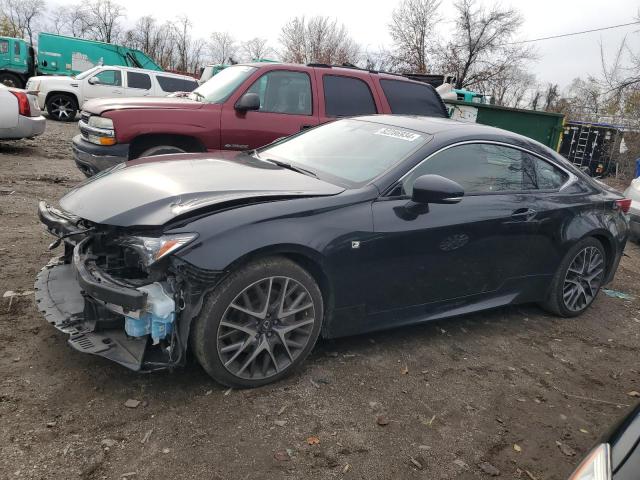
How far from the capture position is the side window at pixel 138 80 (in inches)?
623

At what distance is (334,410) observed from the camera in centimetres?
287

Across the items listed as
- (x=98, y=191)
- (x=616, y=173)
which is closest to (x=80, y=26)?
(x=616, y=173)

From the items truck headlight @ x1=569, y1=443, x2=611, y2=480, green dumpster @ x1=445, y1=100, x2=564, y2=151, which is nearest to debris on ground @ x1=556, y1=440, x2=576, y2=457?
truck headlight @ x1=569, y1=443, x2=611, y2=480

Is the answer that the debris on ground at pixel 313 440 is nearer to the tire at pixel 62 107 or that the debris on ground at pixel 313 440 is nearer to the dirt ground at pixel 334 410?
the dirt ground at pixel 334 410

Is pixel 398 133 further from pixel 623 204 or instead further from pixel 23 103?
pixel 23 103

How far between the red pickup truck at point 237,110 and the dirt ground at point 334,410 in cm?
208

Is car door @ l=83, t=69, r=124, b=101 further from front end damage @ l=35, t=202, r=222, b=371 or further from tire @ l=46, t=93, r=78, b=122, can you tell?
front end damage @ l=35, t=202, r=222, b=371

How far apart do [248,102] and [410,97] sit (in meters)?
2.35

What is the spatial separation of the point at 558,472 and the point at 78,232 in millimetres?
2922

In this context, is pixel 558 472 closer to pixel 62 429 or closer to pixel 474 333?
pixel 474 333

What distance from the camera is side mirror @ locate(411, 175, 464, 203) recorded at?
3207 mm

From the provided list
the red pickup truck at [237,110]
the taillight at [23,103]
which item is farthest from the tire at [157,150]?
the taillight at [23,103]

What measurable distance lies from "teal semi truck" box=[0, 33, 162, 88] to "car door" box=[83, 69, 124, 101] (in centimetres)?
628

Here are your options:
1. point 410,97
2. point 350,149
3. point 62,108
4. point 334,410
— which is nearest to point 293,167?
point 350,149
